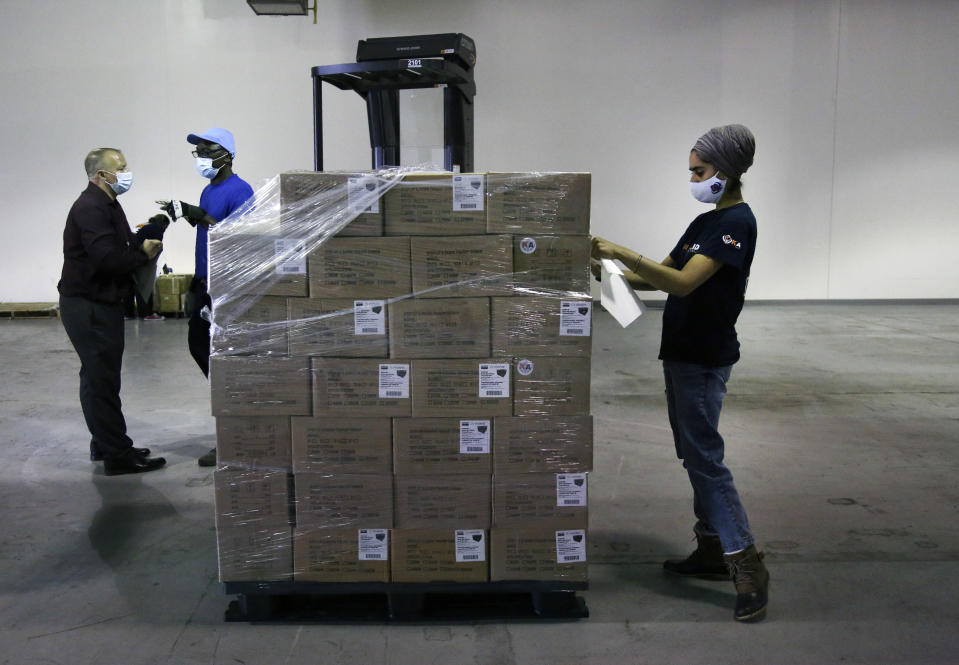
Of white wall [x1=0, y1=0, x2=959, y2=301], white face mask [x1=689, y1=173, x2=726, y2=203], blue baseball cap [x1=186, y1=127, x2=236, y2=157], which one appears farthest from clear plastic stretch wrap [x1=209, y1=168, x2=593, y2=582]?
white wall [x1=0, y1=0, x2=959, y2=301]

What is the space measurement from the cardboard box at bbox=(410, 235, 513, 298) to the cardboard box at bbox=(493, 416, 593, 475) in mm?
435

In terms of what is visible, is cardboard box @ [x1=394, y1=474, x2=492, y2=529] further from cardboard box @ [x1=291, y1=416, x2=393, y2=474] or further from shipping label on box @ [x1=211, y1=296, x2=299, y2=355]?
shipping label on box @ [x1=211, y1=296, x2=299, y2=355]

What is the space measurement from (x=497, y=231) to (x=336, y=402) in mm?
766

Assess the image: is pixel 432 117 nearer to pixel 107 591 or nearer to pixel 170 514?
pixel 170 514

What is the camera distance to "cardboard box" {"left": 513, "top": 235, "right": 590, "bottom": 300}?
2605mm

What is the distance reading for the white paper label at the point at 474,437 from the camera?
2.63 m

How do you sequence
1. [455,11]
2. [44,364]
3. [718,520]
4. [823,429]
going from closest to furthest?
[718,520] → [823,429] → [44,364] → [455,11]

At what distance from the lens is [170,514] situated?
3.76 metres

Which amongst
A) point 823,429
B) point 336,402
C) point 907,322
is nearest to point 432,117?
point 823,429

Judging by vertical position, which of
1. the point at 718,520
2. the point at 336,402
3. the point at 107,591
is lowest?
the point at 107,591

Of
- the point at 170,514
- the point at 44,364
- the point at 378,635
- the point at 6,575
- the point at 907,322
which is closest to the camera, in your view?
the point at 378,635

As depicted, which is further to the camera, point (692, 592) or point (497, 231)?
point (692, 592)

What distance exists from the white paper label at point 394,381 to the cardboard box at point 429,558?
0.46 meters

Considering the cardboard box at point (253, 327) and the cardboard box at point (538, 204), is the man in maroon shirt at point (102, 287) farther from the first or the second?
the cardboard box at point (538, 204)
